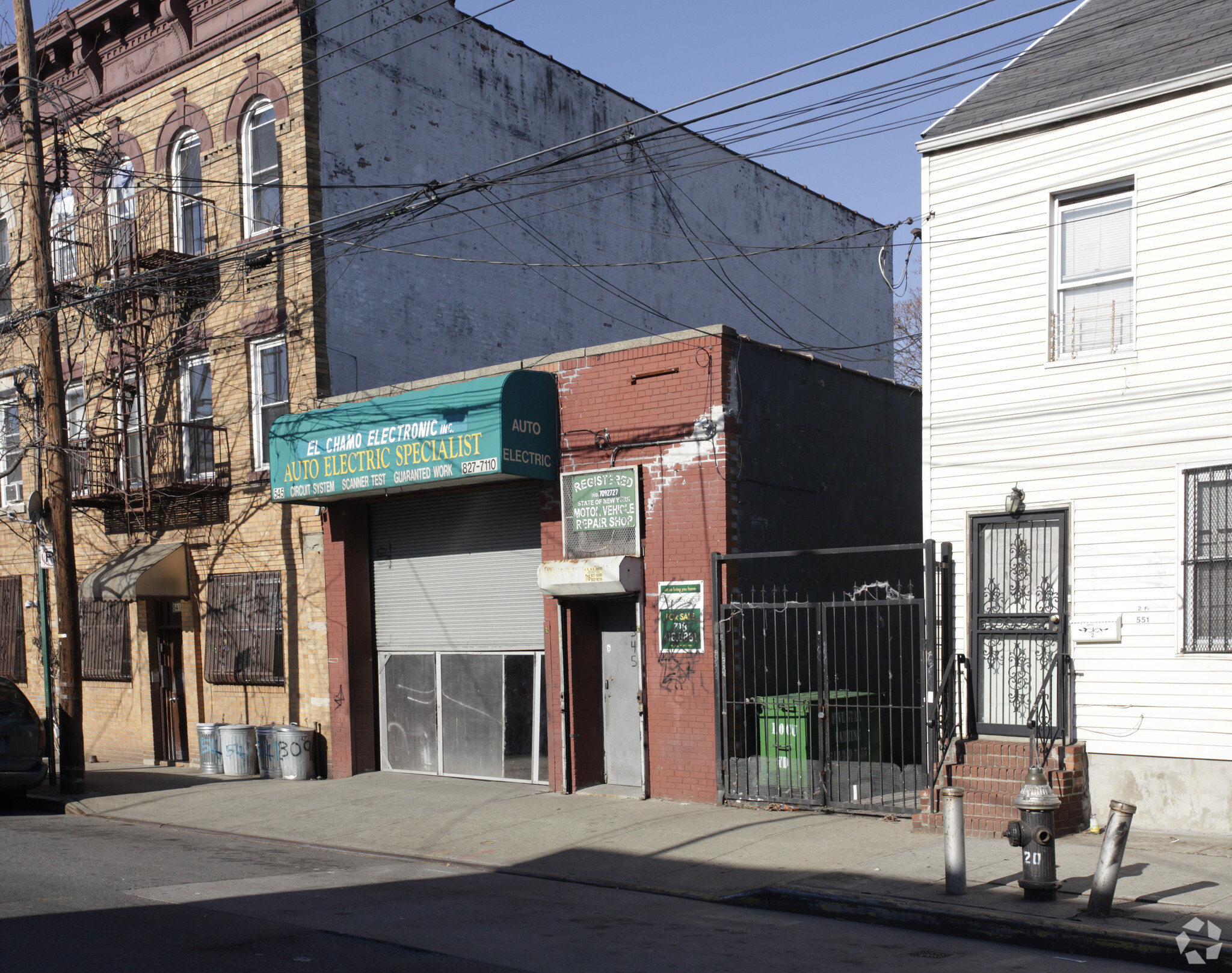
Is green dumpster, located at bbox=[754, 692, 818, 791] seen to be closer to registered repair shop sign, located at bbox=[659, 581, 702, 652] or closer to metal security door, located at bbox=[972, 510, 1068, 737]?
registered repair shop sign, located at bbox=[659, 581, 702, 652]

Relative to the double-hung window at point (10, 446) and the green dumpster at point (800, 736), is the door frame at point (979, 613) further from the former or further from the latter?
the double-hung window at point (10, 446)

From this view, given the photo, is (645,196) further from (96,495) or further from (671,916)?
(671,916)

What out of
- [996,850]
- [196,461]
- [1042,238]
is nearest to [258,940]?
[996,850]

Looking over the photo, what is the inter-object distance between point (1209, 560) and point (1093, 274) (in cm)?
289

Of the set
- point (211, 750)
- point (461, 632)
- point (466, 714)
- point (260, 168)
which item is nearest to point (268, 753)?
point (211, 750)

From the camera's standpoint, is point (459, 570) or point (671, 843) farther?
point (459, 570)

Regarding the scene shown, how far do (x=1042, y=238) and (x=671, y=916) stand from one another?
733 centimetres

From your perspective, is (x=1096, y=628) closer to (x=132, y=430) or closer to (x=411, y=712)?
(x=411, y=712)

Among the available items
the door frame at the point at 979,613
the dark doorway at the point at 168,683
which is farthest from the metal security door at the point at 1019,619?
the dark doorway at the point at 168,683

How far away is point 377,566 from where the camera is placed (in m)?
17.0

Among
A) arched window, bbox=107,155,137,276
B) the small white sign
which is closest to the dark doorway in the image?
arched window, bbox=107,155,137,276

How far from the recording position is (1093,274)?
1123 centimetres

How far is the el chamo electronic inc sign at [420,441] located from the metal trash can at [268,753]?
11.6 ft

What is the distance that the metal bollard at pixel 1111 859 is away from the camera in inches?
307
